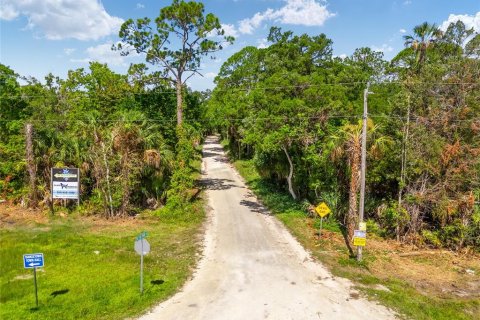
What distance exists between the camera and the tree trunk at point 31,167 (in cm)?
2353

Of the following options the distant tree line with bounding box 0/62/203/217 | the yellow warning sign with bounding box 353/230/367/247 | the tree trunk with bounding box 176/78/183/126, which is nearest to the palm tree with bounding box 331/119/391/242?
the yellow warning sign with bounding box 353/230/367/247

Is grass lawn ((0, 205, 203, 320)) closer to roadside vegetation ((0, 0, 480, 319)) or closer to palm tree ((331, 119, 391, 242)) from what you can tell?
roadside vegetation ((0, 0, 480, 319))

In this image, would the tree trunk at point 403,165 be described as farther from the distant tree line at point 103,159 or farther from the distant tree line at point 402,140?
the distant tree line at point 103,159

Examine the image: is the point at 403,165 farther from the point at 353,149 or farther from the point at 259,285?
the point at 259,285

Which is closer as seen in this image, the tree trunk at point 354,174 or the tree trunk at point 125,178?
the tree trunk at point 354,174

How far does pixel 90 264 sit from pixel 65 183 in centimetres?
945

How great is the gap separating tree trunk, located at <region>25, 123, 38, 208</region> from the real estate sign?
2328 mm

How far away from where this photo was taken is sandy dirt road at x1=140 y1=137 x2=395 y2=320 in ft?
37.9

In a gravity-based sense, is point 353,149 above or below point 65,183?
above

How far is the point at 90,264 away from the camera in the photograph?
1512 centimetres

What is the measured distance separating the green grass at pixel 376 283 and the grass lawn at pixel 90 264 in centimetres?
597

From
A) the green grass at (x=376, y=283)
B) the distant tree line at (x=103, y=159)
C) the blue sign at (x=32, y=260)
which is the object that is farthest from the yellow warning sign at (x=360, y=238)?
the distant tree line at (x=103, y=159)

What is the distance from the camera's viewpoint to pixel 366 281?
14.2m

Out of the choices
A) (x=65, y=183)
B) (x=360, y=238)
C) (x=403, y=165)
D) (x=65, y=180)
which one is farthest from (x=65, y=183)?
(x=403, y=165)
